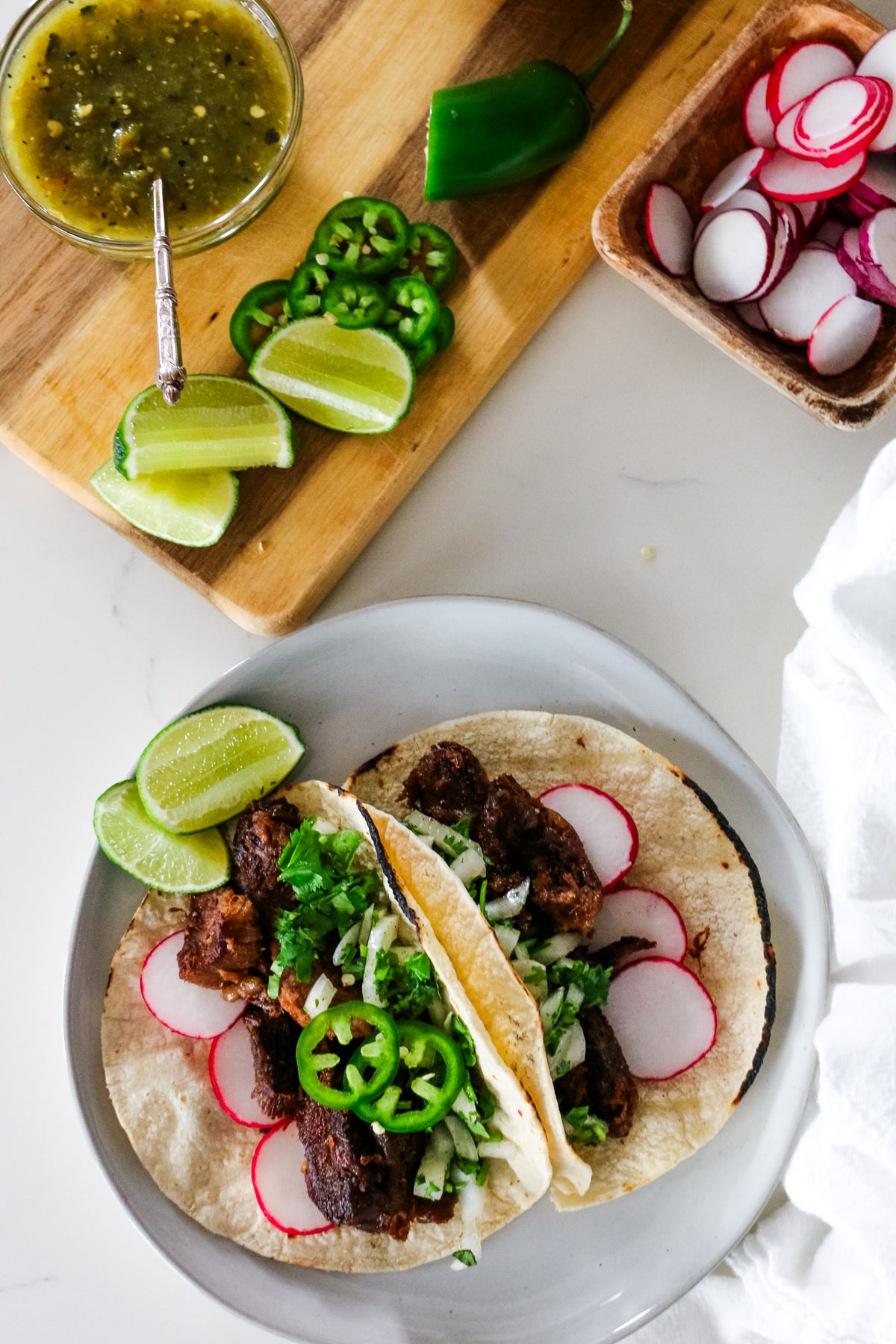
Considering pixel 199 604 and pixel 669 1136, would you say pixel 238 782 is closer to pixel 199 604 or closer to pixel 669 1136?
pixel 199 604

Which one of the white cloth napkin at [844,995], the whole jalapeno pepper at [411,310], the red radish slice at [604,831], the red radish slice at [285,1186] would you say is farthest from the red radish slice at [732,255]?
the red radish slice at [285,1186]

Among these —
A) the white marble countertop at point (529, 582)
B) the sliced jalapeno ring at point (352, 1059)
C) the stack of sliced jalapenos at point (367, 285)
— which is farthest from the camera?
the white marble countertop at point (529, 582)

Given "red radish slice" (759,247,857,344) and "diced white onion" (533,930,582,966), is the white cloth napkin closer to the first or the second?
"red radish slice" (759,247,857,344)

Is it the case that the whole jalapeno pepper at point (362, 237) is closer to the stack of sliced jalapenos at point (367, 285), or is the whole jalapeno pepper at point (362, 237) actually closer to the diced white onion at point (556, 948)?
the stack of sliced jalapenos at point (367, 285)

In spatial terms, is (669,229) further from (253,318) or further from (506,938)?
(506,938)

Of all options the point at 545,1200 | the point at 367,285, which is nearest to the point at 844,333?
the point at 367,285

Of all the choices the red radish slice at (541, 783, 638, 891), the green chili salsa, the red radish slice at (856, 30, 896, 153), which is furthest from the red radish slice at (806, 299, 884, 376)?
the green chili salsa
